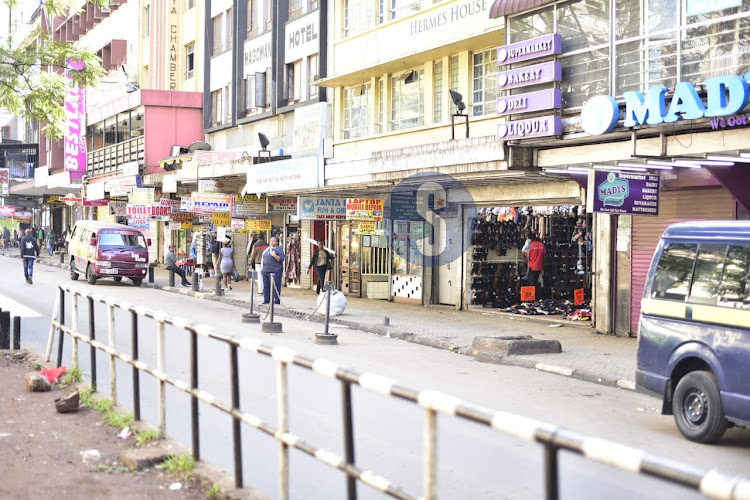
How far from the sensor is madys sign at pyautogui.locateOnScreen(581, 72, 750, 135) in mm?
12648

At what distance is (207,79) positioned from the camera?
39469mm

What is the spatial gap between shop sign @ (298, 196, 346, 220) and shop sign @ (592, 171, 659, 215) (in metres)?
11.8

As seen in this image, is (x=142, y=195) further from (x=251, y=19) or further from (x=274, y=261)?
(x=274, y=261)

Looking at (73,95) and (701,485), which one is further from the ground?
(73,95)

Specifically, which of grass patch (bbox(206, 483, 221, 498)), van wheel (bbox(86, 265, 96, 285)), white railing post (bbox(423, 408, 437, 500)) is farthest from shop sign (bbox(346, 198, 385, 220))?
white railing post (bbox(423, 408, 437, 500))

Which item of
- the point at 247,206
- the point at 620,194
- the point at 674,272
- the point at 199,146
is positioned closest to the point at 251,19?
the point at 199,146

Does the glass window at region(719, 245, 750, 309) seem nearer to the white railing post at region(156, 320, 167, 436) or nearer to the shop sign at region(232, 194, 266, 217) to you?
the white railing post at region(156, 320, 167, 436)

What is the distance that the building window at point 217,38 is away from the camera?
1506 inches

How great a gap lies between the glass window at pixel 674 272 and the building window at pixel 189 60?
35.2m

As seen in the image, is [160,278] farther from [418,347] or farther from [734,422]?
[734,422]

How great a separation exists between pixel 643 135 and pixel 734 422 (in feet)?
23.7

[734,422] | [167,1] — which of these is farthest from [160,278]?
[734,422]

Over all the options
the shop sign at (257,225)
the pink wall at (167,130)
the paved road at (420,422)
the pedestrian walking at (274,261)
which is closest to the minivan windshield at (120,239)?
the shop sign at (257,225)

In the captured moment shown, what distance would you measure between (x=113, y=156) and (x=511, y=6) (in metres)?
33.8
